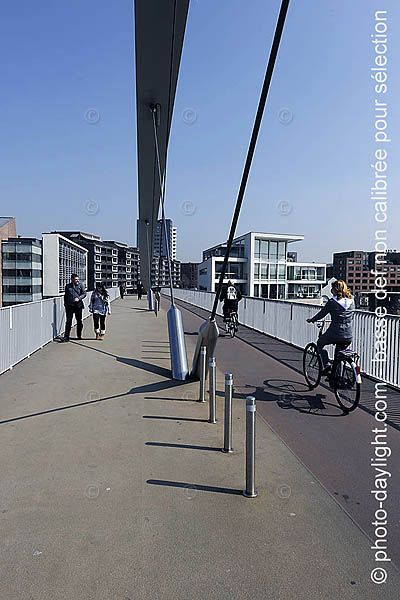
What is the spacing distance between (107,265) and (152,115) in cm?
13671

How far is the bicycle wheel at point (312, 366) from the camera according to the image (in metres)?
7.16

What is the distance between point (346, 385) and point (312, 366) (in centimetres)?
122

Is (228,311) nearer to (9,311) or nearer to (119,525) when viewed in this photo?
(9,311)

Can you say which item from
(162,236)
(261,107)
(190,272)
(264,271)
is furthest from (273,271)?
(190,272)

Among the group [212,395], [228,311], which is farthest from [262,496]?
[228,311]

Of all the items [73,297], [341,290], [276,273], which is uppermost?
[276,273]

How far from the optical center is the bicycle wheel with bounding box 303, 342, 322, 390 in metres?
7.16

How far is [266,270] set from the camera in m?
67.8

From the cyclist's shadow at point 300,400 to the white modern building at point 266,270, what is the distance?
5795cm

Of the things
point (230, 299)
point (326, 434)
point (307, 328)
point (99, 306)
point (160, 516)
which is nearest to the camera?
point (160, 516)

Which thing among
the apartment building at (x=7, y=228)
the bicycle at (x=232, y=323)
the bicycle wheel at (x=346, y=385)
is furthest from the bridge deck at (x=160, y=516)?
the apartment building at (x=7, y=228)

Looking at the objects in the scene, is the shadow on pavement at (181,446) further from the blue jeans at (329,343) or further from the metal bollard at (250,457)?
the blue jeans at (329,343)

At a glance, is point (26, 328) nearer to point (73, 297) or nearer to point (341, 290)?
point (73, 297)

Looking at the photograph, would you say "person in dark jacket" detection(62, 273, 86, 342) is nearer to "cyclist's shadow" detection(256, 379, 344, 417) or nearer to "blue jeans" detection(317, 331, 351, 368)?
"cyclist's shadow" detection(256, 379, 344, 417)
